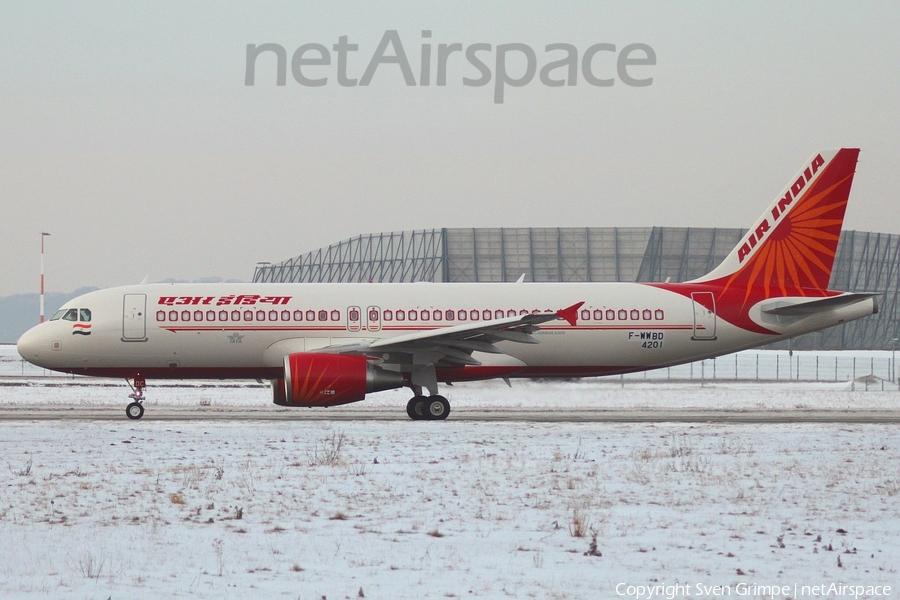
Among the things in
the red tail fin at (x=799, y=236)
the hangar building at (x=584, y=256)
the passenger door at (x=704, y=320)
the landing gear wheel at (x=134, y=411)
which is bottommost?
the landing gear wheel at (x=134, y=411)

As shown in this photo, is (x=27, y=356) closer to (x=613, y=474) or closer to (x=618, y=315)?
(x=618, y=315)

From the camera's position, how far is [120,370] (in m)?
26.1

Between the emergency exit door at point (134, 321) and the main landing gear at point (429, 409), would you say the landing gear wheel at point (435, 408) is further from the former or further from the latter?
the emergency exit door at point (134, 321)

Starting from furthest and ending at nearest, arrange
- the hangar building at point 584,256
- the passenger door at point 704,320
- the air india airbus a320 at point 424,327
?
the hangar building at point 584,256 < the passenger door at point 704,320 < the air india airbus a320 at point 424,327

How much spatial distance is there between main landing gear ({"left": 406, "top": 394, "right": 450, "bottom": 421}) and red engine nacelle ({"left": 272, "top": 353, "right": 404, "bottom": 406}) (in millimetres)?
1347

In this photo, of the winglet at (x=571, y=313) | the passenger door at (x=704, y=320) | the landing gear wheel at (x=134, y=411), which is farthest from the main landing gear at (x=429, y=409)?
the passenger door at (x=704, y=320)

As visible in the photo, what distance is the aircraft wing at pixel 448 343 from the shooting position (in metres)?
23.8

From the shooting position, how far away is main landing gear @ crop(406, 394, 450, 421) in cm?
2481

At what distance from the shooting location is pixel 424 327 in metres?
26.0

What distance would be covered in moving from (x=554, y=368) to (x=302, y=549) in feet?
58.2

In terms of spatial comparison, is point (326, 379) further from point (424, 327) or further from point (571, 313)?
point (571, 313)

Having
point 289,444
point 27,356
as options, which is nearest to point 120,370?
point 27,356

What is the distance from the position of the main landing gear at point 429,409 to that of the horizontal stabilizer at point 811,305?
9342 mm

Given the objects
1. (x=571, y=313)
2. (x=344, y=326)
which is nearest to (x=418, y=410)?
(x=344, y=326)
